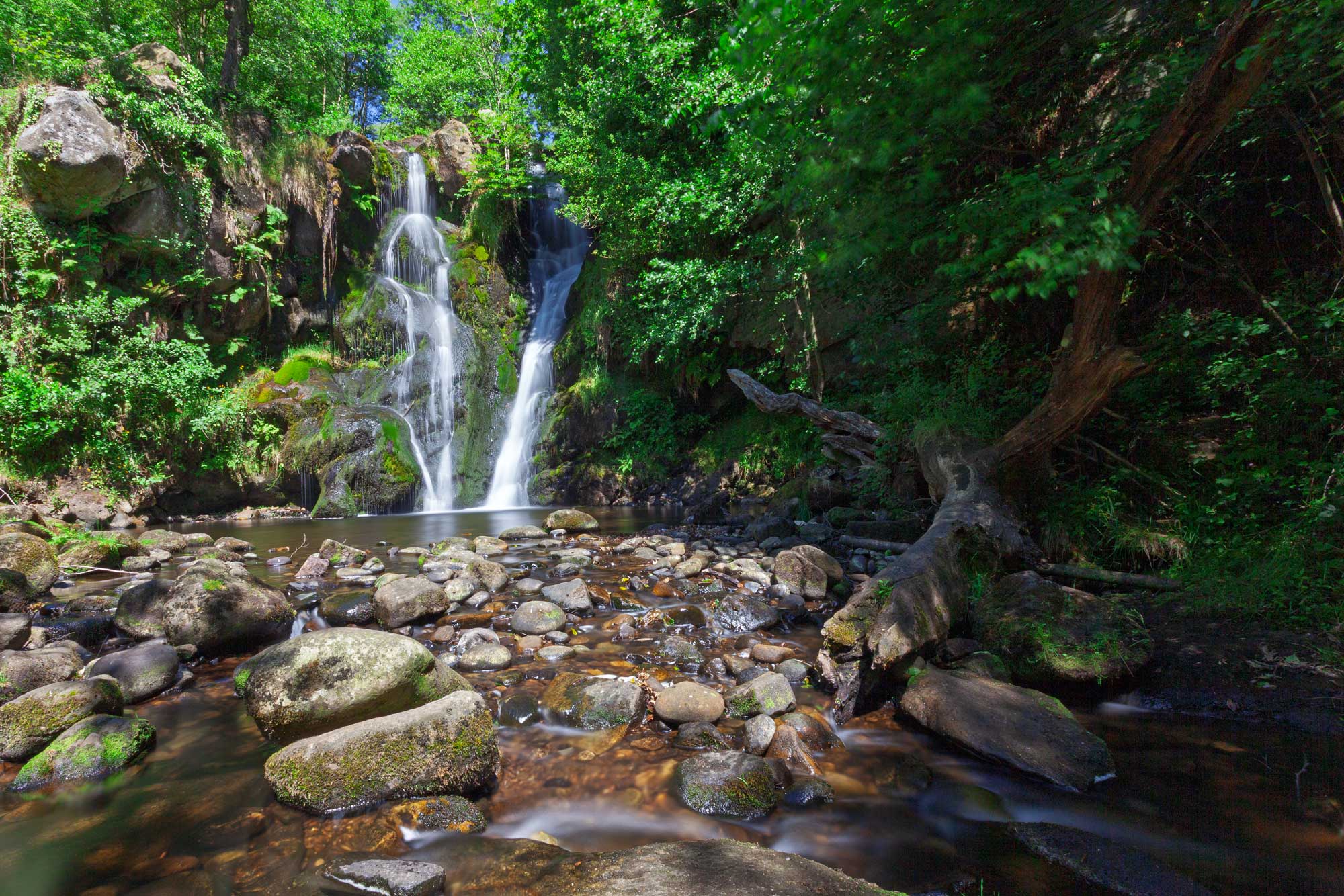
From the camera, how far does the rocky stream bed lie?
2223mm

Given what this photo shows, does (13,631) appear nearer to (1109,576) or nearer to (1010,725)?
(1010,725)

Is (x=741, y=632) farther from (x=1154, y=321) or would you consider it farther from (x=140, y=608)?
(x=140, y=608)

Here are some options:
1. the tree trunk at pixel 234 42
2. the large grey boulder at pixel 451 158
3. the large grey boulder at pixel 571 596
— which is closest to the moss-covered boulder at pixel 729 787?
the large grey boulder at pixel 571 596

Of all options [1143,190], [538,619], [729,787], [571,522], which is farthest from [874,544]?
[571,522]

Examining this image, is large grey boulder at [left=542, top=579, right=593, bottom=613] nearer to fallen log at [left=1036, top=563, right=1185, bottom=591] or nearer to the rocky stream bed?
the rocky stream bed

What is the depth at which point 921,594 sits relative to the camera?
3.84 meters

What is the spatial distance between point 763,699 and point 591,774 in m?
1.17

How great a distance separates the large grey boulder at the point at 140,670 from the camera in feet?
12.6

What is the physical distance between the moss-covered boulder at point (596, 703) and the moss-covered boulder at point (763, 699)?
0.62 m

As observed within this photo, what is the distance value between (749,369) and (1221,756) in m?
11.5

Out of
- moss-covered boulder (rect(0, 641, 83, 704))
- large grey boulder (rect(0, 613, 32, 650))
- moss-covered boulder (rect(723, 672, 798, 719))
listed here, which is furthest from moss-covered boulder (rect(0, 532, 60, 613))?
moss-covered boulder (rect(723, 672, 798, 719))

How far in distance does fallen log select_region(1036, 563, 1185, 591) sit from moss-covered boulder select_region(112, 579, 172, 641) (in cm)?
778

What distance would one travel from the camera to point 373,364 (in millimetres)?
17016

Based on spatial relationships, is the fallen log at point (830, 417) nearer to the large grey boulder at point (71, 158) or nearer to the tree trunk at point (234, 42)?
the large grey boulder at point (71, 158)
